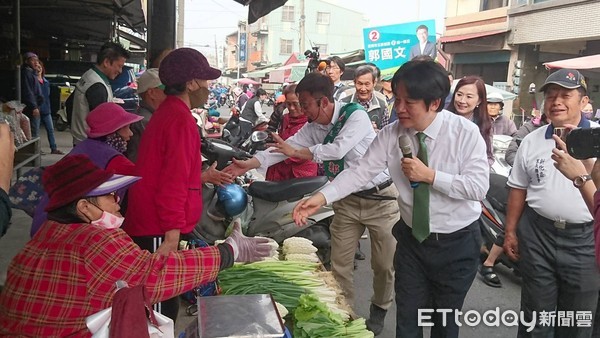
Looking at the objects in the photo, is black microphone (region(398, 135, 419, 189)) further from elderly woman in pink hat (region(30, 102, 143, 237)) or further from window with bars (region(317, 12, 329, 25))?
window with bars (region(317, 12, 329, 25))

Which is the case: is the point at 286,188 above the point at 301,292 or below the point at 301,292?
above

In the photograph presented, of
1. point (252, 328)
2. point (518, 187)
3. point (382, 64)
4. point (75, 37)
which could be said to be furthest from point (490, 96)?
point (75, 37)

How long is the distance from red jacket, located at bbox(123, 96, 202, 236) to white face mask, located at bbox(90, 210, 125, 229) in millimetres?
705

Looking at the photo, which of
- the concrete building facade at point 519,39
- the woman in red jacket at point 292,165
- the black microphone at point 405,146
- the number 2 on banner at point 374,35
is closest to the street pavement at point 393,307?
the woman in red jacket at point 292,165

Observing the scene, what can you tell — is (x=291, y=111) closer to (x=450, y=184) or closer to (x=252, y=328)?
(x=450, y=184)

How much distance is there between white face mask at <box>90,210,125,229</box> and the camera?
6.33ft

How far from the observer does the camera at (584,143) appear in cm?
200

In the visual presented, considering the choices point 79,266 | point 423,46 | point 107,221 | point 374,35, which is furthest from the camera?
point 374,35

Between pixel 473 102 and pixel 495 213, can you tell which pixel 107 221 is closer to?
pixel 473 102

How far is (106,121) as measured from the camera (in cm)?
309

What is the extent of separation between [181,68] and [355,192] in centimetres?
159

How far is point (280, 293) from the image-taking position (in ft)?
10.2

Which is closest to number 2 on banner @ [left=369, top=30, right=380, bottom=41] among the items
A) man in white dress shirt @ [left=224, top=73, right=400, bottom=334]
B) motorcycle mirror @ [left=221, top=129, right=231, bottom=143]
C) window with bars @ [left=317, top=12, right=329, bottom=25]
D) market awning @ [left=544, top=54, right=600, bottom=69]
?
market awning @ [left=544, top=54, right=600, bottom=69]

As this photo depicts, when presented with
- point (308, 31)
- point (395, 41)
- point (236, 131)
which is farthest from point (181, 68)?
point (308, 31)
